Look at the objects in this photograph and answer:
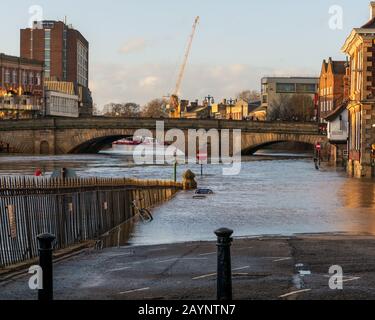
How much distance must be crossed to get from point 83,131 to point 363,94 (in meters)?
79.6

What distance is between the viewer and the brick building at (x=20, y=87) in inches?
7146

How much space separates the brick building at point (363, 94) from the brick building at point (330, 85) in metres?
60.3

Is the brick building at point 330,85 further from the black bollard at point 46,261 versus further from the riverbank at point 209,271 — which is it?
the black bollard at point 46,261

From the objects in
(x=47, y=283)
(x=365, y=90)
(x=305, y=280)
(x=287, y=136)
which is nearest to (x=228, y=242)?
(x=47, y=283)

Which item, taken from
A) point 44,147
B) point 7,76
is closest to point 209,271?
point 44,147

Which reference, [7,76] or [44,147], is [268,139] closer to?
[44,147]

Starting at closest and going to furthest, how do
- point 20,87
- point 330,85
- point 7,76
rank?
point 330,85, point 7,76, point 20,87

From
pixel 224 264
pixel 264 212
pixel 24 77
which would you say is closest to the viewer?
pixel 224 264

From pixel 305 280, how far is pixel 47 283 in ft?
17.3

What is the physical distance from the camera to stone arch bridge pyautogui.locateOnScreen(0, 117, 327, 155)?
439 feet

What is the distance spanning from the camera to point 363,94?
65.6m

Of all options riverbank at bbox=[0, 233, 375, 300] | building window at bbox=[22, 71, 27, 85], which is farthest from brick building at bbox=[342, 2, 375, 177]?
building window at bbox=[22, 71, 27, 85]

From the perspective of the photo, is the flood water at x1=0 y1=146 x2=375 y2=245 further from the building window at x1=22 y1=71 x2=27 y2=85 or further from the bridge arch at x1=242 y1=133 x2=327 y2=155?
the building window at x1=22 y1=71 x2=27 y2=85
